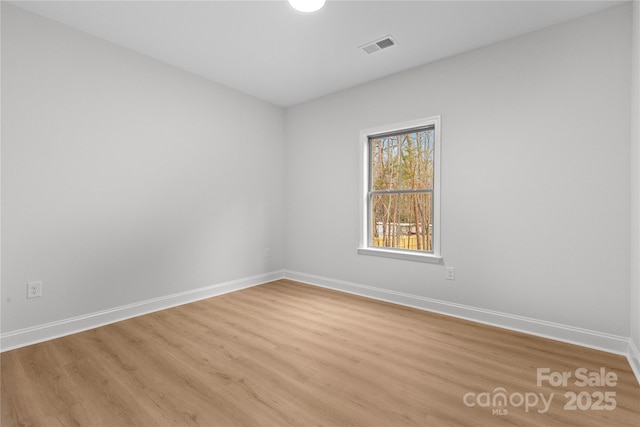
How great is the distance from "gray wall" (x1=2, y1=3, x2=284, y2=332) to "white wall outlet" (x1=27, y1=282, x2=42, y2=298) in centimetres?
4

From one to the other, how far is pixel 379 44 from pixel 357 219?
6.40 feet

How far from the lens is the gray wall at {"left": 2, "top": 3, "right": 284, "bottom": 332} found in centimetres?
236

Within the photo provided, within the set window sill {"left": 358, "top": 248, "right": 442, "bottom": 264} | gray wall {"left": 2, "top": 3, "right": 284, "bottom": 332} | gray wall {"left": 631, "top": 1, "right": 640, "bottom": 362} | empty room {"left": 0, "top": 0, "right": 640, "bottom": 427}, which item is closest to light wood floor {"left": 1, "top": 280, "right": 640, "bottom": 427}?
empty room {"left": 0, "top": 0, "right": 640, "bottom": 427}

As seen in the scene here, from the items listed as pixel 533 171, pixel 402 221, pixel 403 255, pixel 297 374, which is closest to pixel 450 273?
pixel 403 255

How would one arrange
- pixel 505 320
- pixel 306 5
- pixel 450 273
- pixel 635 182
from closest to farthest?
1. pixel 635 182
2. pixel 306 5
3. pixel 505 320
4. pixel 450 273

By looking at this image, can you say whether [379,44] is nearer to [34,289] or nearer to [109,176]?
[109,176]

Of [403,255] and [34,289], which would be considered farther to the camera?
[403,255]

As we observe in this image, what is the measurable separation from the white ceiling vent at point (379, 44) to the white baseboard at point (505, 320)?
8.56 ft

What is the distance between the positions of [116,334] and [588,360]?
12.2ft

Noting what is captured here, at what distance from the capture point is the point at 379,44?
2848mm

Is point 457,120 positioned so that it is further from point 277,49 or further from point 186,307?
point 186,307

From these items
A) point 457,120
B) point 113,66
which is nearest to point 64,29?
point 113,66

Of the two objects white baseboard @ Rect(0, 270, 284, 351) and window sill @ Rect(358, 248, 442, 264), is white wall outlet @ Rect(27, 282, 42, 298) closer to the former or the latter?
white baseboard @ Rect(0, 270, 284, 351)

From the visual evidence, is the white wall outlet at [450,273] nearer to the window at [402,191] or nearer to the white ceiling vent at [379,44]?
the window at [402,191]
